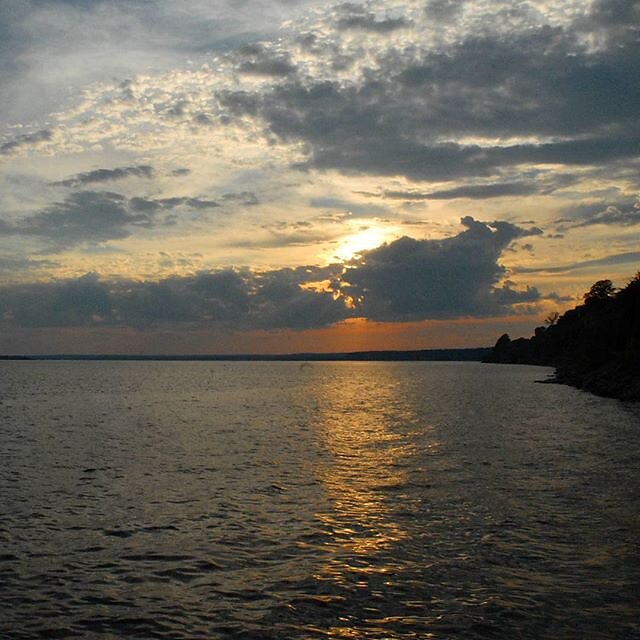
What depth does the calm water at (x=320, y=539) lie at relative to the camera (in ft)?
44.9

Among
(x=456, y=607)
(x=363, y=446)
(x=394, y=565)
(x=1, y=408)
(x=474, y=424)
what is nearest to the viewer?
(x=456, y=607)

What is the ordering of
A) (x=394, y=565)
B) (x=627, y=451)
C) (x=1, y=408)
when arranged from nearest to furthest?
(x=394, y=565) < (x=627, y=451) < (x=1, y=408)

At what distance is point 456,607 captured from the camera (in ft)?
46.7

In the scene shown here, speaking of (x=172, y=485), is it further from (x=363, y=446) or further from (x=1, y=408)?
(x=1, y=408)

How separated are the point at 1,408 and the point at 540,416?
55.6m

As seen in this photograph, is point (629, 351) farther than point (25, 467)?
Yes

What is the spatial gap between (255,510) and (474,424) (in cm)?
3561

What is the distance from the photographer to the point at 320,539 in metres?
19.6

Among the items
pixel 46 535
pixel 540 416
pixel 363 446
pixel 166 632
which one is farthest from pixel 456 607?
pixel 540 416

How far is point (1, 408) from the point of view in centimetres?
7200

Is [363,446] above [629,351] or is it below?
below

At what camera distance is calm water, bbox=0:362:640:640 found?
44.9 feet

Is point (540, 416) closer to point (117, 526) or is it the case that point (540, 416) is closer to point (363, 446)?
point (363, 446)

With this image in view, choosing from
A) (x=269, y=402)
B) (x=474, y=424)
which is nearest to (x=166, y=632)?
(x=474, y=424)
